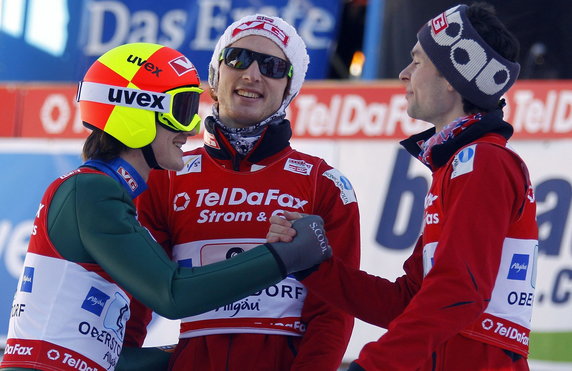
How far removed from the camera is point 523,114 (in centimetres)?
795

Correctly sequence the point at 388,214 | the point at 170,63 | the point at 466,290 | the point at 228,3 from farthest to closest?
the point at 228,3
the point at 388,214
the point at 170,63
the point at 466,290

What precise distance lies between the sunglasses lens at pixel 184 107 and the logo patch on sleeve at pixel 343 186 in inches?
24.6

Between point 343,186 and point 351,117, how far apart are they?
13.4 ft

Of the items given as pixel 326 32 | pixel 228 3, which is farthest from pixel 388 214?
pixel 228 3

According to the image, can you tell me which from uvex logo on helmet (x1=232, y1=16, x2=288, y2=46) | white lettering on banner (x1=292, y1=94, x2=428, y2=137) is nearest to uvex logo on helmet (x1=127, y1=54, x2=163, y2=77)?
uvex logo on helmet (x1=232, y1=16, x2=288, y2=46)

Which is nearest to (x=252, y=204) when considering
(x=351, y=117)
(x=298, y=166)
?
(x=298, y=166)

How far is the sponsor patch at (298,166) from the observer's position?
14.0ft

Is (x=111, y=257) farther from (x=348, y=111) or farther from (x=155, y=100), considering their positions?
(x=348, y=111)

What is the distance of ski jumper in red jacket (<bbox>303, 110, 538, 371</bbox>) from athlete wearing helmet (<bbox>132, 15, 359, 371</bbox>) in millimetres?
238

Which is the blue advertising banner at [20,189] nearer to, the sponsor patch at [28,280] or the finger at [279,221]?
the sponsor patch at [28,280]

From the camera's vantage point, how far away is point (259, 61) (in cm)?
434

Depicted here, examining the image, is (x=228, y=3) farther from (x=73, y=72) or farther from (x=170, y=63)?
(x=170, y=63)

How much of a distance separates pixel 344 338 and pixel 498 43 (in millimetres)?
1274

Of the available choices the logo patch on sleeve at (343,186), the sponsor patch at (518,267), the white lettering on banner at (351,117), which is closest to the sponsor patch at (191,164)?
the logo patch on sleeve at (343,186)
